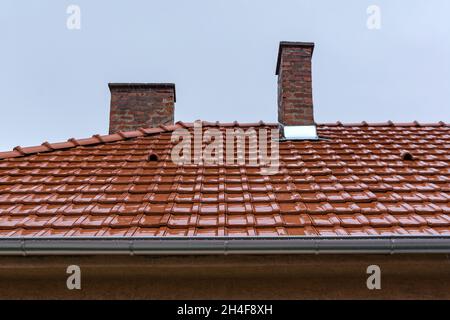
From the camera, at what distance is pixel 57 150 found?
6496 millimetres

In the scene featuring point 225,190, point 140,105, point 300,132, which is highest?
point 140,105

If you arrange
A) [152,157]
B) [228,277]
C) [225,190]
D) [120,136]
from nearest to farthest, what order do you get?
[228,277] < [225,190] < [152,157] < [120,136]

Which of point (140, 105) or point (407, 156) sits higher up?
point (140, 105)

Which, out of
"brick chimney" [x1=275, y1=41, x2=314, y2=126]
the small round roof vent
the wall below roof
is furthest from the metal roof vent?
the wall below roof

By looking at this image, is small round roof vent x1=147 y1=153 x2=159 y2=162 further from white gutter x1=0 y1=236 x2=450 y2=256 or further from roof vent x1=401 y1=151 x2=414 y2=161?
roof vent x1=401 y1=151 x2=414 y2=161

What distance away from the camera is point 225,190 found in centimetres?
502

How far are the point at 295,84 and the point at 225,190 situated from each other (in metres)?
3.02

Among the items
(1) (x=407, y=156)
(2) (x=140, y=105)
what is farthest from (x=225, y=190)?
(2) (x=140, y=105)

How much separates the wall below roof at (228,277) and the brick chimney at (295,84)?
3.62 meters

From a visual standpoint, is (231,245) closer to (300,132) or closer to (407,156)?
(407,156)

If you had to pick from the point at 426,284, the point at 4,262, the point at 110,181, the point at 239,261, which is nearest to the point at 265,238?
the point at 239,261

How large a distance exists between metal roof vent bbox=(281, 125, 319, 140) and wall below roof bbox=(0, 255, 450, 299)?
10.7 ft

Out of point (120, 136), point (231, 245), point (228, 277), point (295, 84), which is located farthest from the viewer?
point (295, 84)
